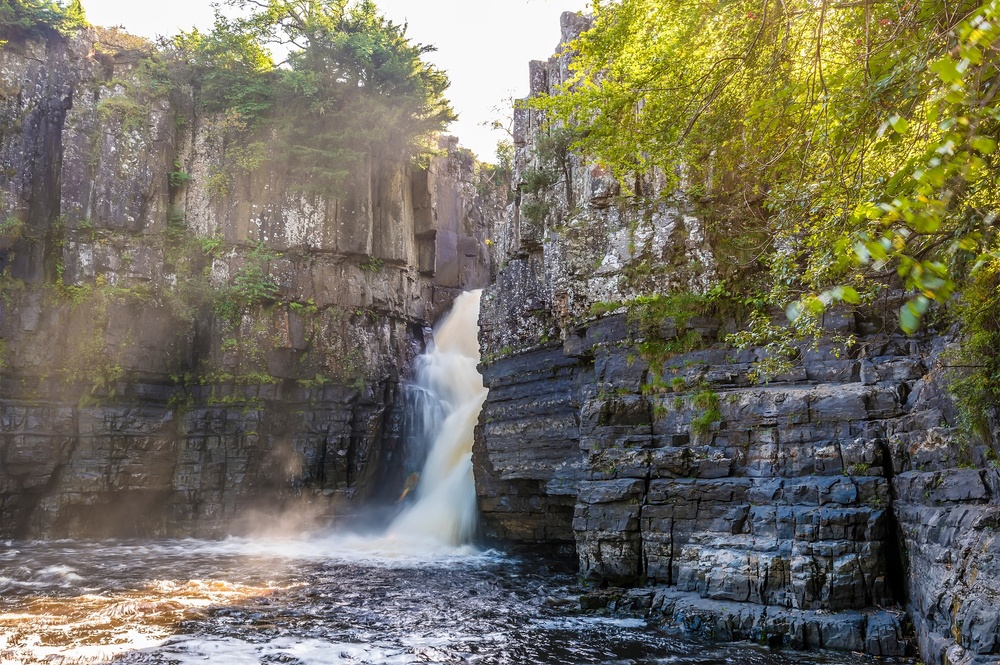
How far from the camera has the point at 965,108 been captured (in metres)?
4.48

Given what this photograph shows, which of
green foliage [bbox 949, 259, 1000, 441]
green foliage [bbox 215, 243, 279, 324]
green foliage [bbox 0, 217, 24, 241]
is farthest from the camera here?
green foliage [bbox 215, 243, 279, 324]

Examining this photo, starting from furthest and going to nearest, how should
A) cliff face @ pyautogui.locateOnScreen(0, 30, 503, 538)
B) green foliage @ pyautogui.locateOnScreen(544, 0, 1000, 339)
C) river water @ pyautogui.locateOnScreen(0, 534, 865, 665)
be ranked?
1. cliff face @ pyautogui.locateOnScreen(0, 30, 503, 538)
2. river water @ pyautogui.locateOnScreen(0, 534, 865, 665)
3. green foliage @ pyautogui.locateOnScreen(544, 0, 1000, 339)

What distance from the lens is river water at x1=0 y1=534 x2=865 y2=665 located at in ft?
30.6

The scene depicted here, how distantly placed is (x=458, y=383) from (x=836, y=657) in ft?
59.5

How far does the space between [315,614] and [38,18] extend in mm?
22527

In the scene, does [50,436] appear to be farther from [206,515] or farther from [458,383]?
[458,383]

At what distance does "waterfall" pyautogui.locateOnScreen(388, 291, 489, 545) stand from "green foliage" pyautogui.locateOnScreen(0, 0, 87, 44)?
16619 mm

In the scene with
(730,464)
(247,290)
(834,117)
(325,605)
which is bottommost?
(325,605)

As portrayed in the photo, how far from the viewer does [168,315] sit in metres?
22.8

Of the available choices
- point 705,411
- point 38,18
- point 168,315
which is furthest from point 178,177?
point 705,411

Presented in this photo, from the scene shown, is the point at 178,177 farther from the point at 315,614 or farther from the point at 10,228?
the point at 315,614

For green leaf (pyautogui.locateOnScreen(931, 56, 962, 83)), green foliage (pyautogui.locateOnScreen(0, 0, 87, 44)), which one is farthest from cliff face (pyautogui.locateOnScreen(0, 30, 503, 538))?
green leaf (pyautogui.locateOnScreen(931, 56, 962, 83))

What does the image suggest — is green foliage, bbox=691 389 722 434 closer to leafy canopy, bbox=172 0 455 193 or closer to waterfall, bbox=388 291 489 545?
waterfall, bbox=388 291 489 545

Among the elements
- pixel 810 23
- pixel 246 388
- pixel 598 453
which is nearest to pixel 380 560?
pixel 598 453
